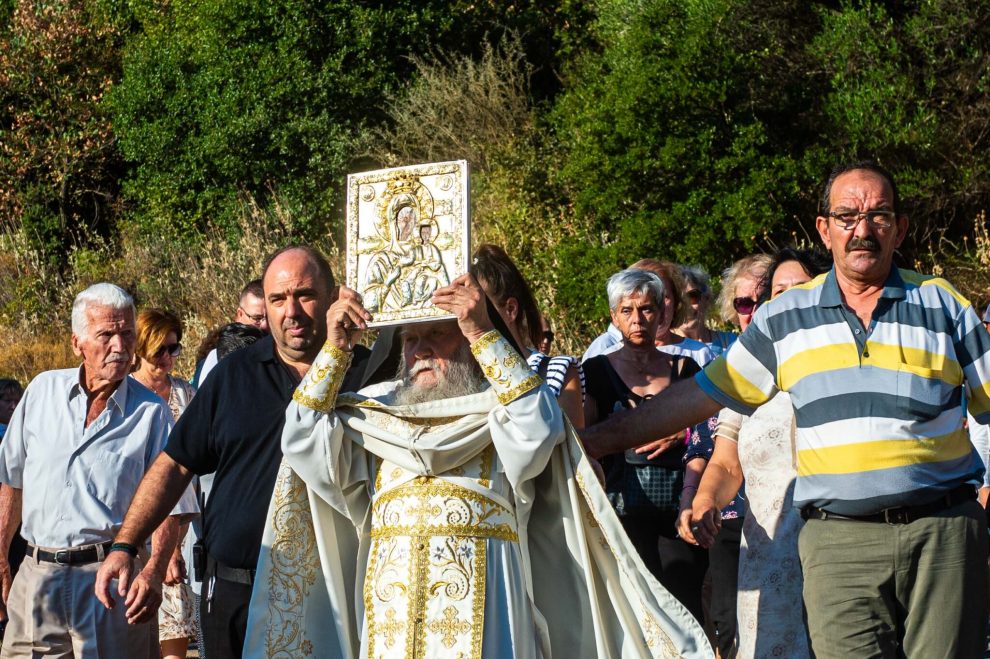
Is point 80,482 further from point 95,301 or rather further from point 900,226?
point 900,226

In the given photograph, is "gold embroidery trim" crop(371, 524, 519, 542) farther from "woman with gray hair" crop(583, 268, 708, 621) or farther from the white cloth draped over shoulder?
"woman with gray hair" crop(583, 268, 708, 621)

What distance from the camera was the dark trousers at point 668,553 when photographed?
22.0 ft

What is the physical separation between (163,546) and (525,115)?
17227 mm

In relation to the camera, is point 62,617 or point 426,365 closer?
point 426,365

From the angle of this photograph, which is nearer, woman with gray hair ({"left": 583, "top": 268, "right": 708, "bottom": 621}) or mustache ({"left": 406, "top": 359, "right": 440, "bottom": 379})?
mustache ({"left": 406, "top": 359, "right": 440, "bottom": 379})

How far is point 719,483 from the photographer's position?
5453 mm

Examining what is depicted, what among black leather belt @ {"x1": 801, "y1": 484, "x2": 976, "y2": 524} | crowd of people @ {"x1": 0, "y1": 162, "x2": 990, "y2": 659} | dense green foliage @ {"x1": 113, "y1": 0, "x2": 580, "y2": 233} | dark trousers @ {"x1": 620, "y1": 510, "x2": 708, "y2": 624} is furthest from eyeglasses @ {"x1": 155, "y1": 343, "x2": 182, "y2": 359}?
dense green foliage @ {"x1": 113, "y1": 0, "x2": 580, "y2": 233}

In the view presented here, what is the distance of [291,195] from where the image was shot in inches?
912

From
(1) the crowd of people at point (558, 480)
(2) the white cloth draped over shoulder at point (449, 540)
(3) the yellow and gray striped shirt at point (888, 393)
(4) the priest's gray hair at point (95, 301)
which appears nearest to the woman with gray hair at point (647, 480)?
(1) the crowd of people at point (558, 480)

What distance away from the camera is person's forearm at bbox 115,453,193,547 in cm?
519

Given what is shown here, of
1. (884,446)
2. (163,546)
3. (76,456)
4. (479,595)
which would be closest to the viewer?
(884,446)

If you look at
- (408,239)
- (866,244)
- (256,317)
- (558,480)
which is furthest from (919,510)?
(256,317)

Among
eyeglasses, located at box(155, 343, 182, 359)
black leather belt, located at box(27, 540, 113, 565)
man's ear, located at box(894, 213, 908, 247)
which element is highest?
eyeglasses, located at box(155, 343, 182, 359)

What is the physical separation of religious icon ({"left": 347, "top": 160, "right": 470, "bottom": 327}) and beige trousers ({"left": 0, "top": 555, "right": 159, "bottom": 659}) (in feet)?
7.44
